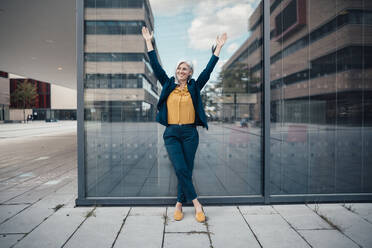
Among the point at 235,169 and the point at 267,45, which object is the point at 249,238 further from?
the point at 267,45

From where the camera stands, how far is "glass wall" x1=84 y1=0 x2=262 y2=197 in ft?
10.8

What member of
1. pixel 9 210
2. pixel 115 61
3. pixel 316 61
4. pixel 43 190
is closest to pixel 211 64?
pixel 115 61

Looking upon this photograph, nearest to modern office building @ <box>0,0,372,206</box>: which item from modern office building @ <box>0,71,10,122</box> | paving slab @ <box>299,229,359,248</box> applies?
paving slab @ <box>299,229,359,248</box>

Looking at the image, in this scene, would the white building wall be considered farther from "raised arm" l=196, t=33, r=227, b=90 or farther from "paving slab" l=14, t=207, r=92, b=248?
"raised arm" l=196, t=33, r=227, b=90

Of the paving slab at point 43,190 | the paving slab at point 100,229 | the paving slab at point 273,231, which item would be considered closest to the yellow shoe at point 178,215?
the paving slab at point 100,229

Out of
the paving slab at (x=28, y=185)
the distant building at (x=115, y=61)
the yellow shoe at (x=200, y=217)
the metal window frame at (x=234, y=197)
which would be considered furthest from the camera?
the paving slab at (x=28, y=185)

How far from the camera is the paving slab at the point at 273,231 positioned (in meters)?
2.23

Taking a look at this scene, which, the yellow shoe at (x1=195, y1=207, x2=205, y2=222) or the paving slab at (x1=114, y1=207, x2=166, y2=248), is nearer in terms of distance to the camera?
the paving slab at (x1=114, y1=207, x2=166, y2=248)

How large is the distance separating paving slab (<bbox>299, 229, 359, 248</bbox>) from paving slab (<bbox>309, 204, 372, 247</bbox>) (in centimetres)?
8

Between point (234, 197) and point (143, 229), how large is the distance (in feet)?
4.39

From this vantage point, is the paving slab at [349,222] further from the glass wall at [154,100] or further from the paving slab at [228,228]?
the paving slab at [228,228]

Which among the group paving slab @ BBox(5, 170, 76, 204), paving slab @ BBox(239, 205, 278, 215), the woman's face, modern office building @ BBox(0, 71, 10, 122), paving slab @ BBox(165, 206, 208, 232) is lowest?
paving slab @ BBox(165, 206, 208, 232)

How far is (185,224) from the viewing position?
2.62 m

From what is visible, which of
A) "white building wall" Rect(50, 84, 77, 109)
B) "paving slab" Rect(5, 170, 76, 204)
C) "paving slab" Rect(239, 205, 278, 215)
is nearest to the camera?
"paving slab" Rect(239, 205, 278, 215)
